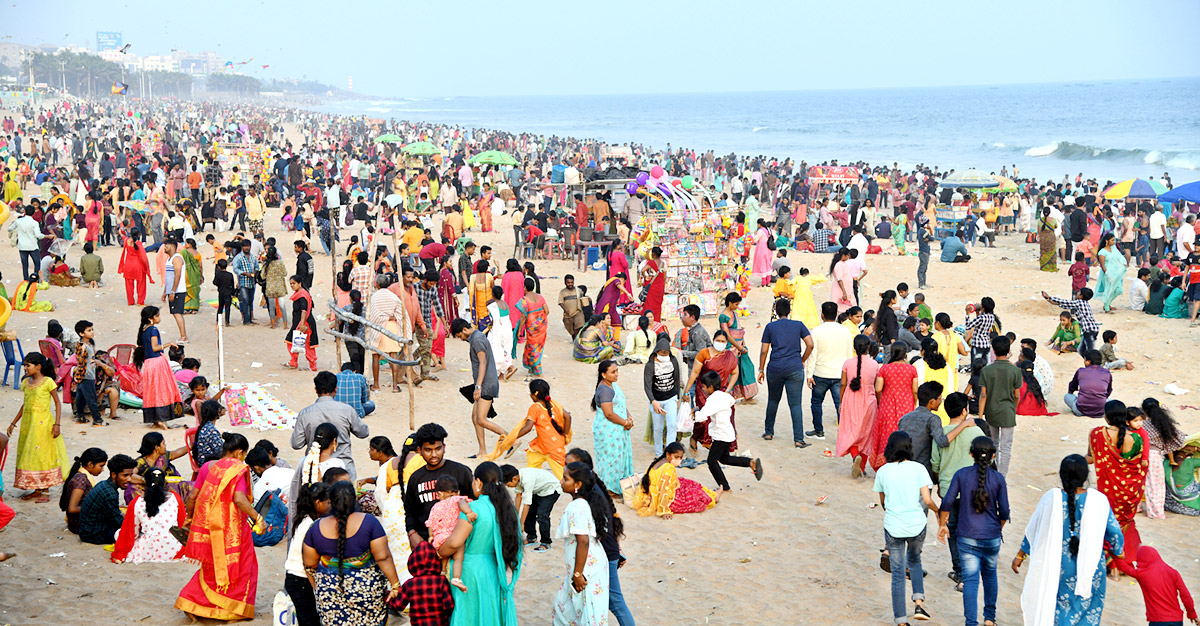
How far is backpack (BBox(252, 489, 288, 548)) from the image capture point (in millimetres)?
6832

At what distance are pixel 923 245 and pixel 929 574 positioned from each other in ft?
37.0

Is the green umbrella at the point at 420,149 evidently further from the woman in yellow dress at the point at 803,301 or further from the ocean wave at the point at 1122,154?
the ocean wave at the point at 1122,154

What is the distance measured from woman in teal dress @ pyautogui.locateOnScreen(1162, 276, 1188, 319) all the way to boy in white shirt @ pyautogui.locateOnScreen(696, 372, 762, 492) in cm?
984

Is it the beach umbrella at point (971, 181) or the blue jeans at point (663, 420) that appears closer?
the blue jeans at point (663, 420)

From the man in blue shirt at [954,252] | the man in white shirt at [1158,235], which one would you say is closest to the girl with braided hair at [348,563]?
the man in blue shirt at [954,252]

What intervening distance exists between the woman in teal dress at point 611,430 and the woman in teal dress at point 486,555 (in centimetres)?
273

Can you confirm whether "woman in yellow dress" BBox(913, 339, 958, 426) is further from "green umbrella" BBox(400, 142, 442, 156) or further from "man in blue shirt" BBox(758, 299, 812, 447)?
"green umbrella" BBox(400, 142, 442, 156)

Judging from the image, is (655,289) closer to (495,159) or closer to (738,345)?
(738,345)

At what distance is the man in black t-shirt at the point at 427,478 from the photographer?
208 inches

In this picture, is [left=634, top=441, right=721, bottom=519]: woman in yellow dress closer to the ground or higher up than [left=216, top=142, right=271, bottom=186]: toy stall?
closer to the ground

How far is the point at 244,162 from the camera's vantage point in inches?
1102

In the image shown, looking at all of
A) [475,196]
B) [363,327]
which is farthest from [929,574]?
[475,196]

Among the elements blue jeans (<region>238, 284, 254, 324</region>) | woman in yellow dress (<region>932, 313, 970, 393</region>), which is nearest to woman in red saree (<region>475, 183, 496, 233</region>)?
blue jeans (<region>238, 284, 254, 324</region>)

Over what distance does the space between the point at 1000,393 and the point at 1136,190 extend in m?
15.7
